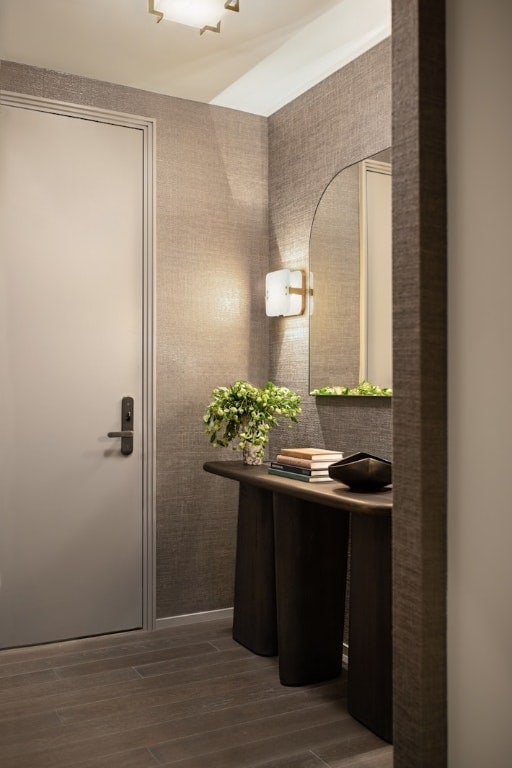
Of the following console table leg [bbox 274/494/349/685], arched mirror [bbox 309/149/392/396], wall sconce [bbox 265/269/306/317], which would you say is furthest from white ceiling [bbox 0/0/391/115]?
console table leg [bbox 274/494/349/685]

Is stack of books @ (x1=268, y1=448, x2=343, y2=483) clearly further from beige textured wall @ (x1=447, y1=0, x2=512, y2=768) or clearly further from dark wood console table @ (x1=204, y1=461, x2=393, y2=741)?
beige textured wall @ (x1=447, y1=0, x2=512, y2=768)

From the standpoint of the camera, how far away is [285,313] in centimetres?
346

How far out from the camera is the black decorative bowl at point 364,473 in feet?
7.91

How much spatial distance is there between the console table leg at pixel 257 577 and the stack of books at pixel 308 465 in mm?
350

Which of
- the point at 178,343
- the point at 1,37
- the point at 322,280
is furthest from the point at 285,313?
the point at 1,37

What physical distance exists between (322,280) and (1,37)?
1.70 m

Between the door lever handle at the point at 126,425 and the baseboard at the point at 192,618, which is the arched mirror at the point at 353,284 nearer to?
the door lever handle at the point at 126,425

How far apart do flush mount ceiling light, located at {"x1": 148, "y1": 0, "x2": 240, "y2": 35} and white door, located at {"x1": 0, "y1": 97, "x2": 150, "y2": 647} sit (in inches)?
33.2

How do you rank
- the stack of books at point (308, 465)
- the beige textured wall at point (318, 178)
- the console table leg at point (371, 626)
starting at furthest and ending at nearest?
the beige textured wall at point (318, 178), the stack of books at point (308, 465), the console table leg at point (371, 626)

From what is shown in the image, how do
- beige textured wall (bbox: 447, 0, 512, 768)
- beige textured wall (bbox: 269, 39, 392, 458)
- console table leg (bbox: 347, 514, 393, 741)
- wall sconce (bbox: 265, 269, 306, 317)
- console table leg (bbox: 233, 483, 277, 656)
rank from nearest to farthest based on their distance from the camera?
beige textured wall (bbox: 447, 0, 512, 768) → console table leg (bbox: 347, 514, 393, 741) → beige textured wall (bbox: 269, 39, 392, 458) → console table leg (bbox: 233, 483, 277, 656) → wall sconce (bbox: 265, 269, 306, 317)

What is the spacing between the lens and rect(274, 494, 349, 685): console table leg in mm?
2822

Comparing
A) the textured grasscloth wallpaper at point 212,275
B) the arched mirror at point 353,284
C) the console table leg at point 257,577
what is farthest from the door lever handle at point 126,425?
the arched mirror at point 353,284

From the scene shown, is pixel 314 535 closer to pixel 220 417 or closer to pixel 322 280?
pixel 220 417

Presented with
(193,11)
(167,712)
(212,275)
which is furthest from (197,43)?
(167,712)
